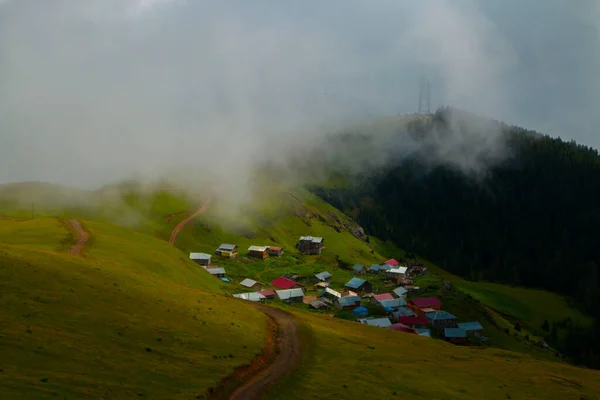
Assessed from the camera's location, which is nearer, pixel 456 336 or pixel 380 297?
pixel 456 336

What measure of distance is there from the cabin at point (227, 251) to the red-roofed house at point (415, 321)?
263ft

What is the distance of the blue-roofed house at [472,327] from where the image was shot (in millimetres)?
132250

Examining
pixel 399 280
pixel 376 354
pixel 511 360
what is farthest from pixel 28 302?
pixel 399 280

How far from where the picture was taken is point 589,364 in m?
193

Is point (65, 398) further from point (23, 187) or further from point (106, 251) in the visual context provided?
point (23, 187)

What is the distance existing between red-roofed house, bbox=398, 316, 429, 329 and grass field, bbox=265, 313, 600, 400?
181 feet

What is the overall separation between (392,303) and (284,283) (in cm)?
3663

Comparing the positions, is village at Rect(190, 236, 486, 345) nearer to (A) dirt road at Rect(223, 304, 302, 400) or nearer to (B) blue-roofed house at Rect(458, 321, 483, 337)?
(B) blue-roofed house at Rect(458, 321, 483, 337)

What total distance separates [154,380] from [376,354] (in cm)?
2792

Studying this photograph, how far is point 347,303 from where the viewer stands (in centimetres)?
13612

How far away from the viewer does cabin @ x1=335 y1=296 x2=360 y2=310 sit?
13539cm

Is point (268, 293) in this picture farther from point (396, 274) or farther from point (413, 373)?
point (413, 373)

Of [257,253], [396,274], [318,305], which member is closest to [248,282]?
[318,305]

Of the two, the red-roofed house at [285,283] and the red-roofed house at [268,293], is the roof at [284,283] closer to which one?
the red-roofed house at [285,283]
